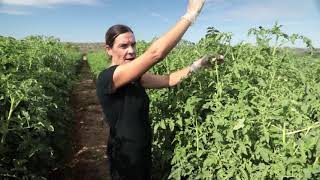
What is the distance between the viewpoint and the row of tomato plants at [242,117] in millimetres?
2932

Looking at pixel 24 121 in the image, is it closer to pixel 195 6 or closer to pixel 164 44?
pixel 164 44

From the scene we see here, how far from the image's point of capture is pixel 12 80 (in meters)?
4.02

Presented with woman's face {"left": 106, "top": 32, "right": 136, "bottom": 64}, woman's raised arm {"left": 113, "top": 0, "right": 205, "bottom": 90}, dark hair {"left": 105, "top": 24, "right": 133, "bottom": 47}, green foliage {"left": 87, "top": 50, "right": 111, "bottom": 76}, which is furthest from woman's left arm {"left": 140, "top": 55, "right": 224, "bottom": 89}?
green foliage {"left": 87, "top": 50, "right": 111, "bottom": 76}

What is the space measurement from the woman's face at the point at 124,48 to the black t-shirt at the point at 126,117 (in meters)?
0.15

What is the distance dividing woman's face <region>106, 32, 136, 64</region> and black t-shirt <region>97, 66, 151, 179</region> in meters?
0.15

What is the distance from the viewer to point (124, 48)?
11.0 feet

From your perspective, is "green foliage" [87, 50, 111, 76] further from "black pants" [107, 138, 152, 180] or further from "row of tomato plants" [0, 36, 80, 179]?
"black pants" [107, 138, 152, 180]

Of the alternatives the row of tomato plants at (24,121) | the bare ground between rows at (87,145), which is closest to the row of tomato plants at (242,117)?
the row of tomato plants at (24,121)

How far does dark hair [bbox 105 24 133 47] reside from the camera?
11.1 feet

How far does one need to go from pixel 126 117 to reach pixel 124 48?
50cm

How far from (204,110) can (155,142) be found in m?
0.82

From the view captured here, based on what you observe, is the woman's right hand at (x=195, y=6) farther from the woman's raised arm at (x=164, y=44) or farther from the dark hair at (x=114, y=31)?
the dark hair at (x=114, y=31)

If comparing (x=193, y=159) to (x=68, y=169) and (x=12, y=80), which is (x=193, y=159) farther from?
(x=68, y=169)

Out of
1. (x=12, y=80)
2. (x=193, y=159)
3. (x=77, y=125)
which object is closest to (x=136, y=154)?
(x=193, y=159)
